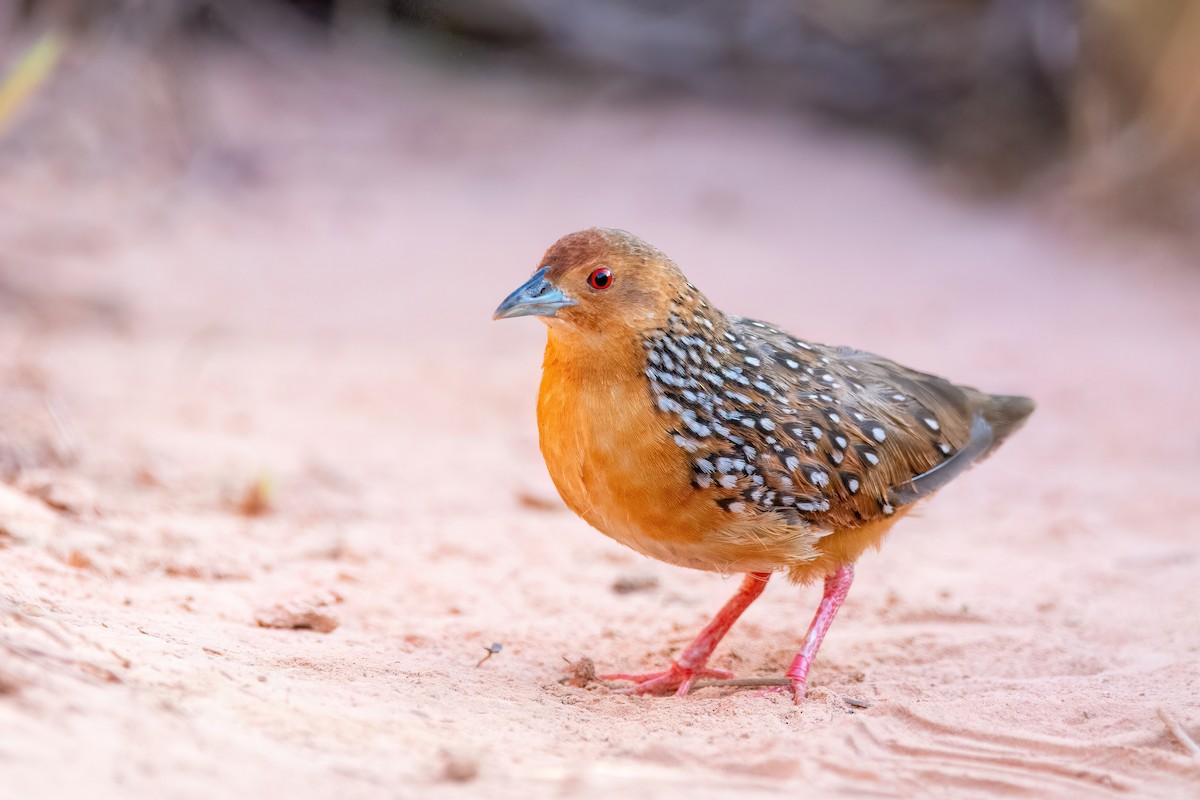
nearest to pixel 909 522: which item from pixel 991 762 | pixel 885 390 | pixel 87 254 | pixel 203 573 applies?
pixel 885 390

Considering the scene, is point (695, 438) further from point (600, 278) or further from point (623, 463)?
point (600, 278)

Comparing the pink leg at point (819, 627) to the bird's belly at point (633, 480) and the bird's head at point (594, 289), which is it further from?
the bird's head at point (594, 289)

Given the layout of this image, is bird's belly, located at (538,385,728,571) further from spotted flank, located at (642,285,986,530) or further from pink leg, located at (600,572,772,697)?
pink leg, located at (600,572,772,697)

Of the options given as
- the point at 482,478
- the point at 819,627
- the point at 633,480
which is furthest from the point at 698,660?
the point at 482,478

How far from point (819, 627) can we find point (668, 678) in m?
0.57

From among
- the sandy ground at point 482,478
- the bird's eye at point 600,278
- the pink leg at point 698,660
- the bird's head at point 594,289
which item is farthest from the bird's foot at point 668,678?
the bird's eye at point 600,278

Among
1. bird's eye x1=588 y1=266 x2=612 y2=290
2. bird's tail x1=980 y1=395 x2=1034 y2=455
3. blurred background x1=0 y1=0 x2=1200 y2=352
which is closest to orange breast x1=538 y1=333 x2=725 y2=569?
bird's eye x1=588 y1=266 x2=612 y2=290

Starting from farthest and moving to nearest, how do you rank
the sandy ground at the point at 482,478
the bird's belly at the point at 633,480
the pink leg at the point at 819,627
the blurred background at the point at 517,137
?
the blurred background at the point at 517,137, the pink leg at the point at 819,627, the bird's belly at the point at 633,480, the sandy ground at the point at 482,478

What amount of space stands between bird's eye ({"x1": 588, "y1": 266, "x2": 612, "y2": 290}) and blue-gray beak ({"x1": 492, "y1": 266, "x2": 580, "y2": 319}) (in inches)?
3.3

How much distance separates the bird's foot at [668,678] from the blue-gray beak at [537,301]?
1.36 m

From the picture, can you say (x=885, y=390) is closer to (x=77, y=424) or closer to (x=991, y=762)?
(x=991, y=762)

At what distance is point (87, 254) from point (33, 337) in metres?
1.92

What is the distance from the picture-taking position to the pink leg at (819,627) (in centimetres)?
420

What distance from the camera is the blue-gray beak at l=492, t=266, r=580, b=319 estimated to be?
4062 mm
